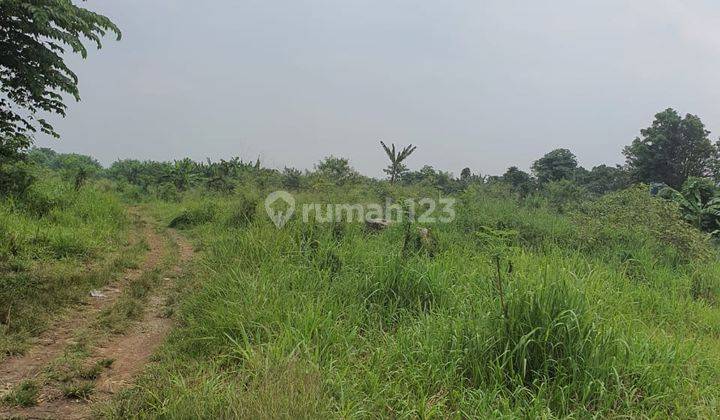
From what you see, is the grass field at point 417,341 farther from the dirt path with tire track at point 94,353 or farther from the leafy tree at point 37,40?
the leafy tree at point 37,40

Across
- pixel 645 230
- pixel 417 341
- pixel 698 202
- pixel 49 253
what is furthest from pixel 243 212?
pixel 698 202

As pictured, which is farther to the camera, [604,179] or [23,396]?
[604,179]

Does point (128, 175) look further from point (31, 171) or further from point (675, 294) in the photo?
point (675, 294)

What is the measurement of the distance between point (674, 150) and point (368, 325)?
31796 mm

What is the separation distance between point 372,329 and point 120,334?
2288mm

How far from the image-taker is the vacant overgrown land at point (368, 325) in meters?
2.46

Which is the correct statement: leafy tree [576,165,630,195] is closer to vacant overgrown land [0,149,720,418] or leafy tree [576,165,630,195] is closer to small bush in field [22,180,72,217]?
vacant overgrown land [0,149,720,418]

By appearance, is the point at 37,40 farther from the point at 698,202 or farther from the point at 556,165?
the point at 556,165

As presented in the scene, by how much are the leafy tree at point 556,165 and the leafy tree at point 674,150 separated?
4250 millimetres

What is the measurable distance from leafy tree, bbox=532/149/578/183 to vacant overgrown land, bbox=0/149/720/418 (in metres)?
25.3

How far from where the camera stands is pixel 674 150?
27000mm

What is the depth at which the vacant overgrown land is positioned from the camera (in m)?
2.46

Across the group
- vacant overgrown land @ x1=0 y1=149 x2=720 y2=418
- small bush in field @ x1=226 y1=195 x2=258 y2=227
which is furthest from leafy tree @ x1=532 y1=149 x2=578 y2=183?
small bush in field @ x1=226 y1=195 x2=258 y2=227

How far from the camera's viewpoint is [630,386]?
2.59 m
